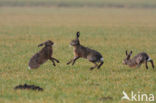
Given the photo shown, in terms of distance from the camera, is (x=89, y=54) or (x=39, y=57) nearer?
(x=39, y=57)

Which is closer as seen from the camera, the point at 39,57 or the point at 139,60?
the point at 39,57

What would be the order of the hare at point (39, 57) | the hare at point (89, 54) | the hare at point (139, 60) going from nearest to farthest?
the hare at point (39, 57)
the hare at point (89, 54)
the hare at point (139, 60)

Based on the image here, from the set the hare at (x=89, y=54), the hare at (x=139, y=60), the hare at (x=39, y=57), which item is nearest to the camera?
the hare at (x=39, y=57)

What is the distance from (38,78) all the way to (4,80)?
1.07m

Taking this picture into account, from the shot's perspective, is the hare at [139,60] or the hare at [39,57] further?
the hare at [139,60]

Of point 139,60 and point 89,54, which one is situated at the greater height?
point 89,54

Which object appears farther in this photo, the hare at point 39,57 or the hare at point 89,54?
the hare at point 89,54

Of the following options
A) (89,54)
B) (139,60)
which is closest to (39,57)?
(89,54)

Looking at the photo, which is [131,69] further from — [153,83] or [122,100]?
[122,100]

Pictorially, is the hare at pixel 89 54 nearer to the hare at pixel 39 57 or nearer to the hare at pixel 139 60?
the hare at pixel 39 57

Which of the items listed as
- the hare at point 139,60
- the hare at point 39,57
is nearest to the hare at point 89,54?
the hare at point 39,57

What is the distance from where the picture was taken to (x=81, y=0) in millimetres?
121938

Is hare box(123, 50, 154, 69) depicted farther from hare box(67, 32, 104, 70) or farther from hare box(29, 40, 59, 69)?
hare box(29, 40, 59, 69)

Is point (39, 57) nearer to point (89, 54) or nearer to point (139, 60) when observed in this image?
point (89, 54)
